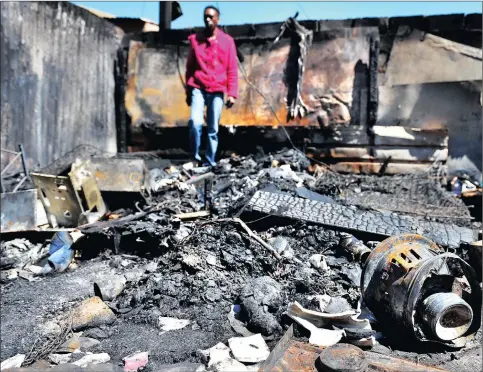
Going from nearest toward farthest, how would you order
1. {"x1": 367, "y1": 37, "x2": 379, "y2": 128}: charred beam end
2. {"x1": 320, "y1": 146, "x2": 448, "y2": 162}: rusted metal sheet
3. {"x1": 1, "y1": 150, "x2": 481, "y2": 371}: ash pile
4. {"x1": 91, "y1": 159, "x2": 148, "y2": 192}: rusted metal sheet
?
{"x1": 1, "y1": 150, "x2": 481, "y2": 371}: ash pile → {"x1": 91, "y1": 159, "x2": 148, "y2": 192}: rusted metal sheet → {"x1": 320, "y1": 146, "x2": 448, "y2": 162}: rusted metal sheet → {"x1": 367, "y1": 37, "x2": 379, "y2": 128}: charred beam end

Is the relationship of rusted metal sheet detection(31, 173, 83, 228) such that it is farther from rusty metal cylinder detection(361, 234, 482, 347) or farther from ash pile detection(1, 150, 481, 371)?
rusty metal cylinder detection(361, 234, 482, 347)

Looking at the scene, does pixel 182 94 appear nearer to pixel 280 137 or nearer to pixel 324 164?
pixel 280 137

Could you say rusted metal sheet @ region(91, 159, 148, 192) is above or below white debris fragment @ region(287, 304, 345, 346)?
above

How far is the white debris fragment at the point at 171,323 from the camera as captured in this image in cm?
Answer: 241

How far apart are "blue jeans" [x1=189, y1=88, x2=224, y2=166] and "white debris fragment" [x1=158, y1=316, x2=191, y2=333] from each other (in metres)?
2.90

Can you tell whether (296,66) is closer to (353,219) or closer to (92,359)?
(353,219)

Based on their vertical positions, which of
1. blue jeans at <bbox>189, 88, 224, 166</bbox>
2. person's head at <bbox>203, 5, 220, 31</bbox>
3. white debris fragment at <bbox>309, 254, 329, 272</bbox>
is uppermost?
person's head at <bbox>203, 5, 220, 31</bbox>

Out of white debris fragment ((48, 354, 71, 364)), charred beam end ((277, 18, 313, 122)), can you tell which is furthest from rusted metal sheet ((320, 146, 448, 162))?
white debris fragment ((48, 354, 71, 364))

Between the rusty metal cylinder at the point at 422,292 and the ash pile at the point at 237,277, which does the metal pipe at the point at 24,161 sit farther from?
the rusty metal cylinder at the point at 422,292

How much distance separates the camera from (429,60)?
224 inches

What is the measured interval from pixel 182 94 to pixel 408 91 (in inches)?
130

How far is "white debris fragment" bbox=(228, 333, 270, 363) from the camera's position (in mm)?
2045

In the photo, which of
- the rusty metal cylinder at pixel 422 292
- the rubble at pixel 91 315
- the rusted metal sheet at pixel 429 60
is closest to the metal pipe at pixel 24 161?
the rubble at pixel 91 315

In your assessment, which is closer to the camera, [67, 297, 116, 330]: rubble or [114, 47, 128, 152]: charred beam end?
[67, 297, 116, 330]: rubble
